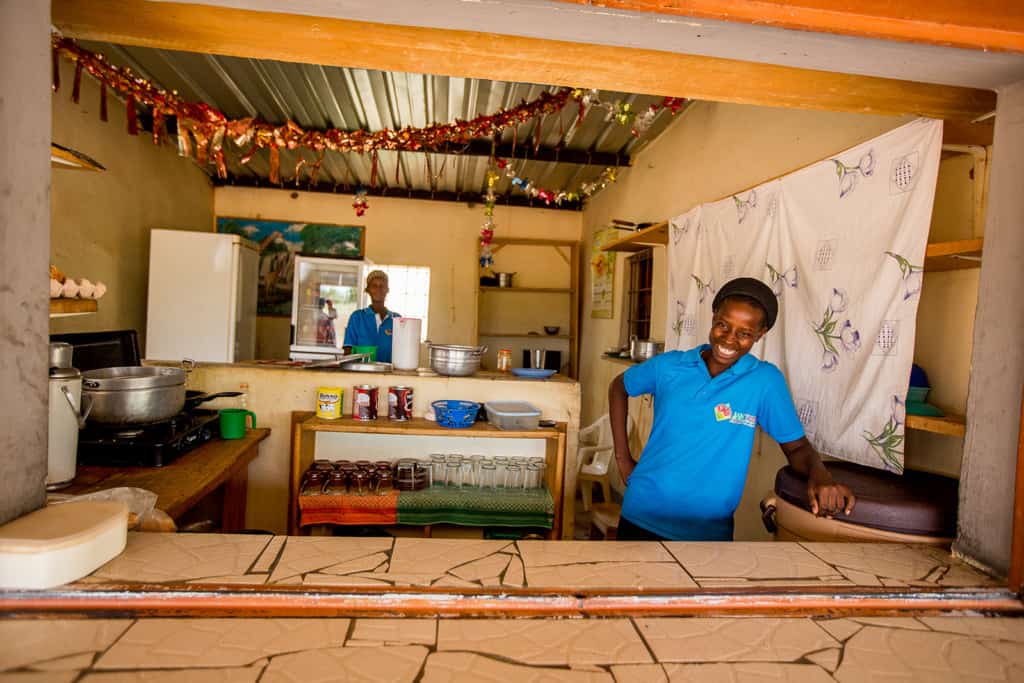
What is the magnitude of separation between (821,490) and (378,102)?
12.5 ft

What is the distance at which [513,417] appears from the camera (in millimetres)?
2740

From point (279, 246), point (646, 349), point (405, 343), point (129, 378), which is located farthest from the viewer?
point (279, 246)

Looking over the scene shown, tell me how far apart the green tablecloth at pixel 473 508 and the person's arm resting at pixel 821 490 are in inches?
51.8

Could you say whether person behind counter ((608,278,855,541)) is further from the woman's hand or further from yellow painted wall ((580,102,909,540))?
yellow painted wall ((580,102,909,540))

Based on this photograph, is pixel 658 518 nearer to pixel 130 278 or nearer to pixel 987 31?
pixel 987 31

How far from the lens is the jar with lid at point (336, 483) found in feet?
8.64

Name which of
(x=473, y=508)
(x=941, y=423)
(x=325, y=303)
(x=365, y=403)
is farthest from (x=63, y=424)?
(x=325, y=303)

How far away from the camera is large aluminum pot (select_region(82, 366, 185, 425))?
1.97 m

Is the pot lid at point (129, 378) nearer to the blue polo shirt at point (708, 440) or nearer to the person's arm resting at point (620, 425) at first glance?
the person's arm resting at point (620, 425)

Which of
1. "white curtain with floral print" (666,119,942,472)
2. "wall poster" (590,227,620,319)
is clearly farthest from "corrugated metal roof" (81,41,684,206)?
"white curtain with floral print" (666,119,942,472)

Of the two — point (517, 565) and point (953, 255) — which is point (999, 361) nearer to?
point (953, 255)

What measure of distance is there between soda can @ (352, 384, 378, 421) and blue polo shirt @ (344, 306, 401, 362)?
4.24 feet

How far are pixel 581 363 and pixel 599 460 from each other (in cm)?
263

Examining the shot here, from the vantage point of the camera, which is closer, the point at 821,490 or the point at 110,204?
the point at 821,490
